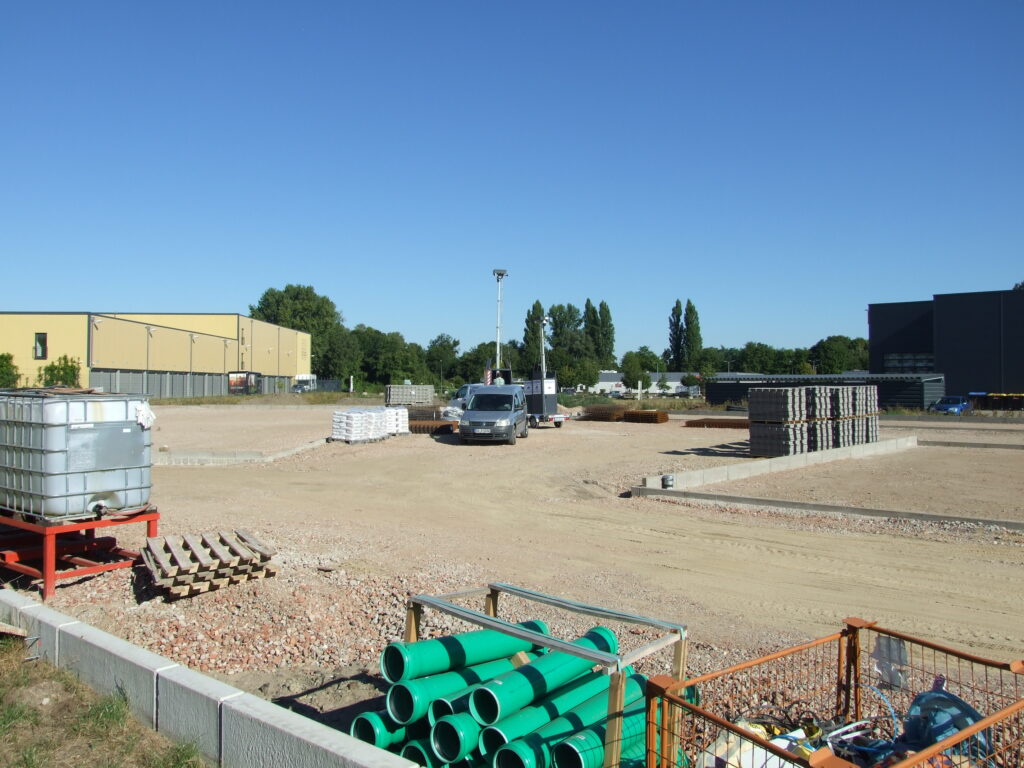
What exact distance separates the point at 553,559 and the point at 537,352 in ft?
333

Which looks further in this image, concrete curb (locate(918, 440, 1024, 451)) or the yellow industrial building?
the yellow industrial building

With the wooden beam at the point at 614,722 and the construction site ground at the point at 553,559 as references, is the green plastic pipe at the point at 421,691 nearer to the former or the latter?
the wooden beam at the point at 614,722

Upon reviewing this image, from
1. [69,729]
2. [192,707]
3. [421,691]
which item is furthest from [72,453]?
[421,691]

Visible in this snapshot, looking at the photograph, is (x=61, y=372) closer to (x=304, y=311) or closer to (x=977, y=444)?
(x=977, y=444)

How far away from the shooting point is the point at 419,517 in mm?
13891

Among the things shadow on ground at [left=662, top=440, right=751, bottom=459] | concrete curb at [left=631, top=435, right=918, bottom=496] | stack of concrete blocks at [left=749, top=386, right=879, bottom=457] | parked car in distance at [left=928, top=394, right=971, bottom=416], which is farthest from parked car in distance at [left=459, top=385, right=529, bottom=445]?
parked car in distance at [left=928, top=394, right=971, bottom=416]

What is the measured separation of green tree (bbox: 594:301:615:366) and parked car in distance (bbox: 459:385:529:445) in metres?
106

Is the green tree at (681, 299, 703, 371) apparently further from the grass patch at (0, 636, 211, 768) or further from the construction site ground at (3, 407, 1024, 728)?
the grass patch at (0, 636, 211, 768)

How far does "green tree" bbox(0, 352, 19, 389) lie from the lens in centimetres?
5647

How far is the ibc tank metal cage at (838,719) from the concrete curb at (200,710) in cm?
136

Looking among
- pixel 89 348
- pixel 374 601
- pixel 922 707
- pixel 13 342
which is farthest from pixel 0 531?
pixel 13 342

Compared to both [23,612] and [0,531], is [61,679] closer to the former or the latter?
[23,612]

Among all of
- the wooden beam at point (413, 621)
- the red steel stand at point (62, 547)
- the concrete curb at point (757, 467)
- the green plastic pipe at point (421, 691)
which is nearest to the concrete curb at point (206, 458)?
the concrete curb at point (757, 467)

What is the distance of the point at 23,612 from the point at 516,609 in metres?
4.22
